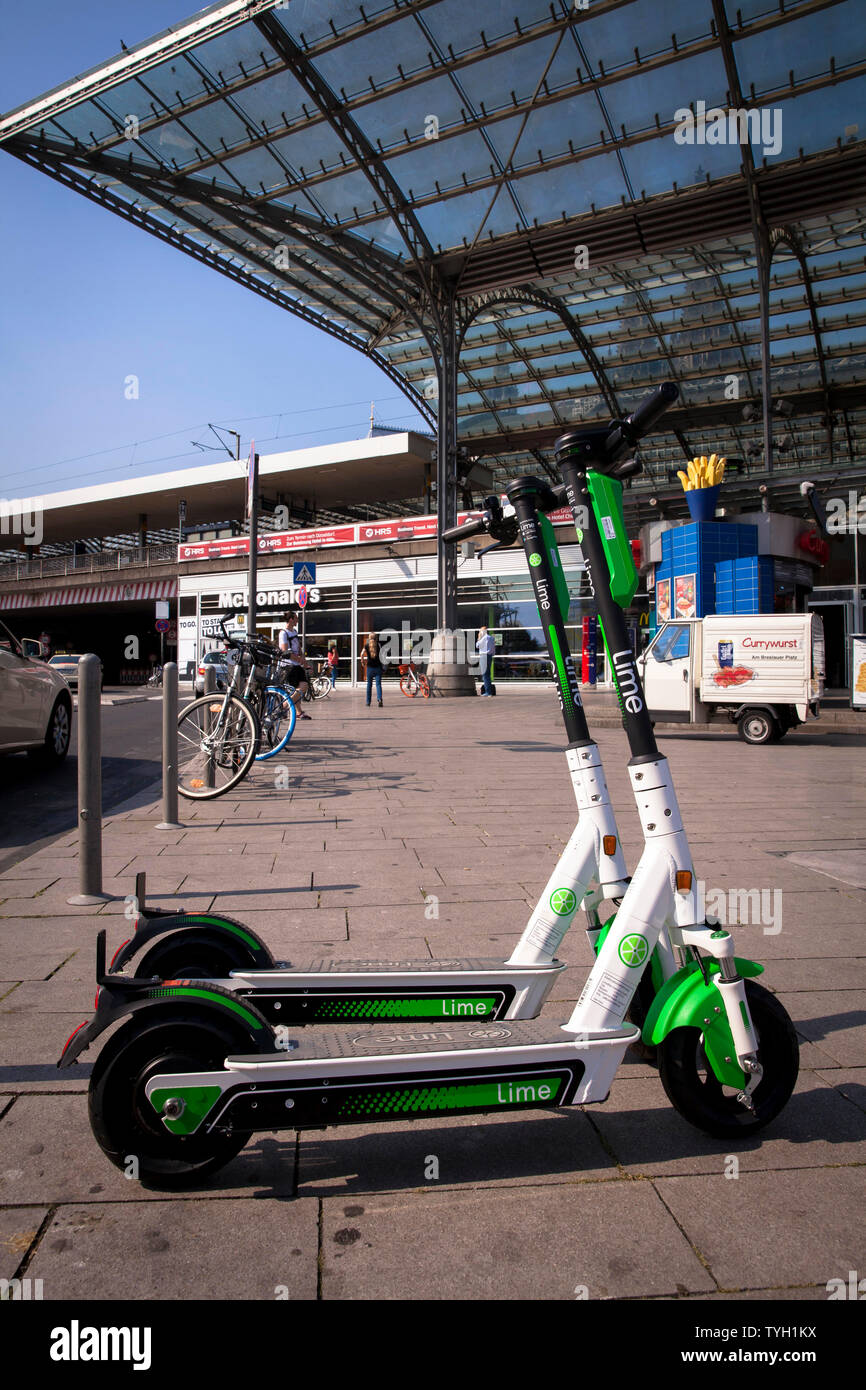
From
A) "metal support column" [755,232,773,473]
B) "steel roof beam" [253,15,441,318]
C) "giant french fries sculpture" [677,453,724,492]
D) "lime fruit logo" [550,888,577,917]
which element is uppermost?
Answer: "steel roof beam" [253,15,441,318]

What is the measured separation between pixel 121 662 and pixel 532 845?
54.2 meters

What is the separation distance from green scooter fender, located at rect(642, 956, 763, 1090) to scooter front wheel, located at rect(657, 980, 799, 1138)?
3cm

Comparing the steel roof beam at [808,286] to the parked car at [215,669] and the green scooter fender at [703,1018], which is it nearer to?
the parked car at [215,669]

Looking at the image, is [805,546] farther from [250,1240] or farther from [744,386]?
[250,1240]

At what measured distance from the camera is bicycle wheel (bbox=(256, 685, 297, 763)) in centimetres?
863

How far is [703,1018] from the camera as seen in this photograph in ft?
6.79

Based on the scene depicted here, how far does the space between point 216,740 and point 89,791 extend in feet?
10.9

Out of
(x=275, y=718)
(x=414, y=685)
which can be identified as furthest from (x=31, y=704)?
(x=414, y=685)

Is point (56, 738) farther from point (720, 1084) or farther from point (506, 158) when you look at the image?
point (506, 158)

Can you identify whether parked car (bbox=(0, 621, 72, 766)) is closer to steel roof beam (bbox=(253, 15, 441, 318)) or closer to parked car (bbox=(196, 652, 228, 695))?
parked car (bbox=(196, 652, 228, 695))

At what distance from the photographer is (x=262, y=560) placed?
1378 inches

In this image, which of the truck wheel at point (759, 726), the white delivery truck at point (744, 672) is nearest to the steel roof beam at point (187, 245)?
the white delivery truck at point (744, 672)

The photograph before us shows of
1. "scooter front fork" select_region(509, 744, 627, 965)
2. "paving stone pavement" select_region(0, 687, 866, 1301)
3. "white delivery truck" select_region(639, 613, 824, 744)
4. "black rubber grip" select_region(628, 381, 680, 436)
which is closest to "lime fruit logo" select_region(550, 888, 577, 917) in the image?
"scooter front fork" select_region(509, 744, 627, 965)

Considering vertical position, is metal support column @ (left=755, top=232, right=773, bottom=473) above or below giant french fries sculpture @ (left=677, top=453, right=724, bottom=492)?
above
